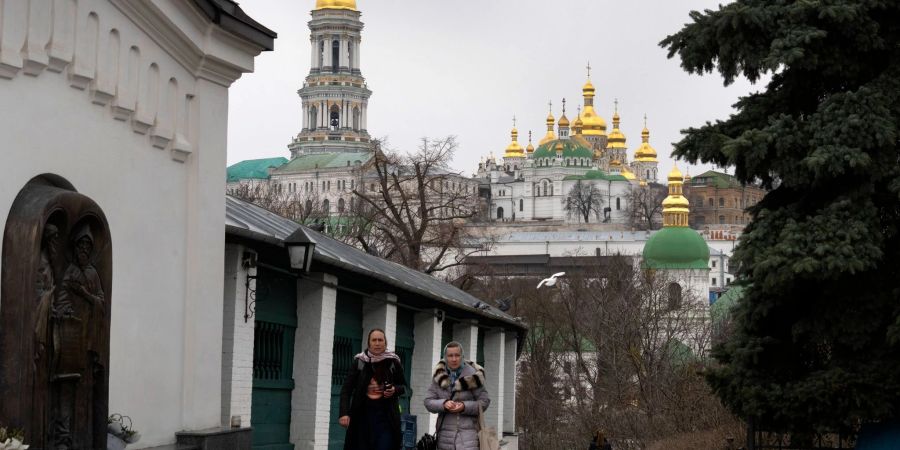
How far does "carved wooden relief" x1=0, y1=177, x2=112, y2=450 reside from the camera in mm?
8367

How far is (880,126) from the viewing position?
13648mm

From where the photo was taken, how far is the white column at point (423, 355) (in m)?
19.7

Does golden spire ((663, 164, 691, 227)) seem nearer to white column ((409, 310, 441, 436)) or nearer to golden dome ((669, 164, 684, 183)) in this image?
golden dome ((669, 164, 684, 183))

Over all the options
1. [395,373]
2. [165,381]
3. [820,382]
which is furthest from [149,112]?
[820,382]

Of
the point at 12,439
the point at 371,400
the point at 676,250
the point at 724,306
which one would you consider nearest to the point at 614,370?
the point at 724,306

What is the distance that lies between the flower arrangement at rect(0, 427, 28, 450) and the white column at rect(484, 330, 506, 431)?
18.4 m

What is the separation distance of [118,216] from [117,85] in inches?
28.7

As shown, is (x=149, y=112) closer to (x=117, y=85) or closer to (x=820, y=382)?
(x=117, y=85)

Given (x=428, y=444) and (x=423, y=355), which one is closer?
(x=428, y=444)

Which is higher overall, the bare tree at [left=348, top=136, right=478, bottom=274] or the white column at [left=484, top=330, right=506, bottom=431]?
the bare tree at [left=348, top=136, right=478, bottom=274]

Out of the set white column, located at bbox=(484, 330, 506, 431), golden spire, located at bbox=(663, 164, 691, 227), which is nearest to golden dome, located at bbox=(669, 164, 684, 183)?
golden spire, located at bbox=(663, 164, 691, 227)

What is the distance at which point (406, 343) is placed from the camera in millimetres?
19281

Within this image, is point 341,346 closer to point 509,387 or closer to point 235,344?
point 235,344

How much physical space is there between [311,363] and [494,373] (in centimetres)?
1217
